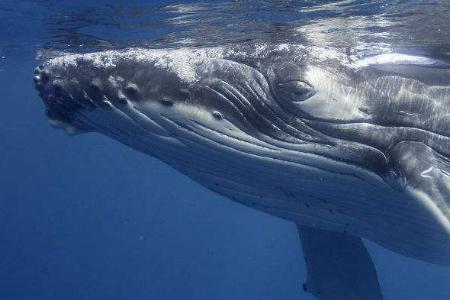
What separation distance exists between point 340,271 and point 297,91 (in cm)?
404

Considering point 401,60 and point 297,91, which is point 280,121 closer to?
point 297,91

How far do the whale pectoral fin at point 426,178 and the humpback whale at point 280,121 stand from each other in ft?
0.10

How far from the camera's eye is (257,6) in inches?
435

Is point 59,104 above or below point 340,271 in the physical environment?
above

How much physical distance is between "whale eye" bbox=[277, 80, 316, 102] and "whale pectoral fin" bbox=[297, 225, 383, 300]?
130 inches

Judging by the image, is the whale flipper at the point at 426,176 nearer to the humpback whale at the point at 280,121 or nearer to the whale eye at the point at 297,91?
the humpback whale at the point at 280,121

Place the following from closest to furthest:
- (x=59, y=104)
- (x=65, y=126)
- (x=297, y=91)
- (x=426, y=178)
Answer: (x=426, y=178)
(x=297, y=91)
(x=59, y=104)
(x=65, y=126)

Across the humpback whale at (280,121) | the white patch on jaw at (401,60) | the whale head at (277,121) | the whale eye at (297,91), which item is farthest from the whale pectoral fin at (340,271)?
the whale eye at (297,91)

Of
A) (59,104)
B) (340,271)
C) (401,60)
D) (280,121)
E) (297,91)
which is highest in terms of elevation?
(297,91)

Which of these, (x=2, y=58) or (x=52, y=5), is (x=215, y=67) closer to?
(x=52, y=5)

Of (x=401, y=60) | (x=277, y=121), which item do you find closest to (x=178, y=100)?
(x=277, y=121)

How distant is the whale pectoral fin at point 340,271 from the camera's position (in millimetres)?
8094

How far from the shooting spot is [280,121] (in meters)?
5.37

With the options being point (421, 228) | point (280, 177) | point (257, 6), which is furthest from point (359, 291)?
point (257, 6)
